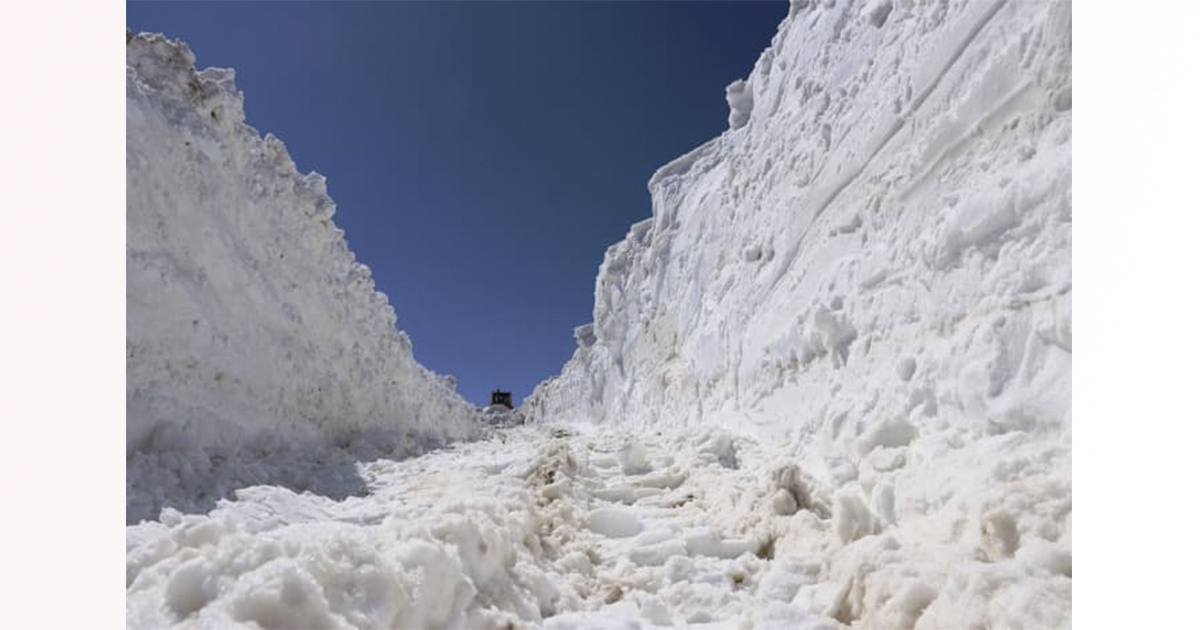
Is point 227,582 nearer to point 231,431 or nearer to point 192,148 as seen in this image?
point 231,431

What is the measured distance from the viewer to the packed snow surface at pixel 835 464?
2752 mm

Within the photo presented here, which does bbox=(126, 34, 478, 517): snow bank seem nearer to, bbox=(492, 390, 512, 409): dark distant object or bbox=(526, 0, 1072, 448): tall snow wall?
bbox=(526, 0, 1072, 448): tall snow wall

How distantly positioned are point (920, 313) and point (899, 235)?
93 centimetres

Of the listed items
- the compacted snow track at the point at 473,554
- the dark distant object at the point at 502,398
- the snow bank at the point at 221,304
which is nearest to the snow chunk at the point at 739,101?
the snow bank at the point at 221,304

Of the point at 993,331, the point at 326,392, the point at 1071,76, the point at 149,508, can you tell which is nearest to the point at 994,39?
the point at 1071,76

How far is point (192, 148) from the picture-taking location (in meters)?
6.34

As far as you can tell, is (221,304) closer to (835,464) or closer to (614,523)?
(614,523)

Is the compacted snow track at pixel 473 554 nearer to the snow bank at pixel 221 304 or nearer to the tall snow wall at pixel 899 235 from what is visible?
the snow bank at pixel 221 304

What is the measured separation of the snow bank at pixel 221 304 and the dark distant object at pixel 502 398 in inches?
1420

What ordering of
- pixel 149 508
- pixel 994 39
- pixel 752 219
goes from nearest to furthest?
pixel 149 508 → pixel 994 39 → pixel 752 219

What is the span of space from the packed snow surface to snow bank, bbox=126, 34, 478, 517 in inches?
8.3

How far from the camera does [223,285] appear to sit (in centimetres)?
636
